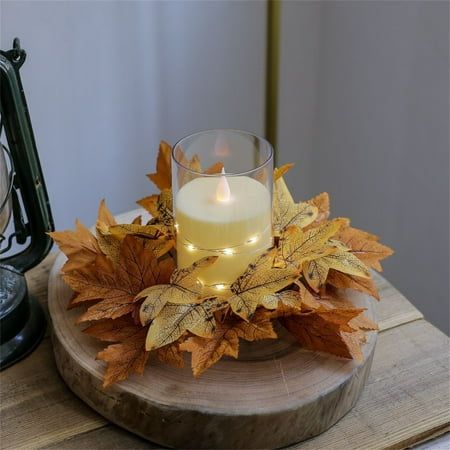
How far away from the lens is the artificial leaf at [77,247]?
777 millimetres

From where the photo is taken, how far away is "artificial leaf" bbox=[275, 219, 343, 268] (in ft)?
2.39

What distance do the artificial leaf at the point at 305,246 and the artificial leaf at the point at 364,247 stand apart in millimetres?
56

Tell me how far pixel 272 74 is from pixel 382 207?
0.36m

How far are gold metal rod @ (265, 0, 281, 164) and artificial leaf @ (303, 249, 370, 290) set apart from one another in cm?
34

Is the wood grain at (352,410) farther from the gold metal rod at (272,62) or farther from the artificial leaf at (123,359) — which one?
A: the gold metal rod at (272,62)

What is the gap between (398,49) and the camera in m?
1.15

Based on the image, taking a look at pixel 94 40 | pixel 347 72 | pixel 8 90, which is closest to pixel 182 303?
pixel 8 90

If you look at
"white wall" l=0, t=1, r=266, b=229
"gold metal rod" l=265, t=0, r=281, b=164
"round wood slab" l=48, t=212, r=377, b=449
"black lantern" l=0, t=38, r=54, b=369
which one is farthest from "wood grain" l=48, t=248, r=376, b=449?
"white wall" l=0, t=1, r=266, b=229

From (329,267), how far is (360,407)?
143 mm

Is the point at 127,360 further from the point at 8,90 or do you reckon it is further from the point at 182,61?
the point at 182,61

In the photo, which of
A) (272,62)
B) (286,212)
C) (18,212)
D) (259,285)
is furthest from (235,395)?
(272,62)

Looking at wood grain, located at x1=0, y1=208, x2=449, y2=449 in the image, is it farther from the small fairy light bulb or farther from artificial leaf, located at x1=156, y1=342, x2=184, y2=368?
the small fairy light bulb

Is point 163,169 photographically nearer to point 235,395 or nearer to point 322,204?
point 322,204

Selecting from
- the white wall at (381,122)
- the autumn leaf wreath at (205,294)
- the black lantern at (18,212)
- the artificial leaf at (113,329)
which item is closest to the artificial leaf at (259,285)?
the autumn leaf wreath at (205,294)
